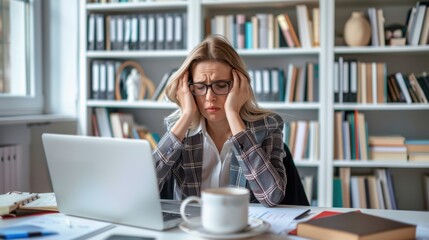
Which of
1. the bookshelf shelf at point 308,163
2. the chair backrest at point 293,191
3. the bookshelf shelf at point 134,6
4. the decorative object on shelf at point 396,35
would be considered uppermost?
the bookshelf shelf at point 134,6

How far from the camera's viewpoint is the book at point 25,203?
1.25 m

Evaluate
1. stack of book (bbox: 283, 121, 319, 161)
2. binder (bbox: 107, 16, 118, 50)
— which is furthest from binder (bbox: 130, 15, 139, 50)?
stack of book (bbox: 283, 121, 319, 161)

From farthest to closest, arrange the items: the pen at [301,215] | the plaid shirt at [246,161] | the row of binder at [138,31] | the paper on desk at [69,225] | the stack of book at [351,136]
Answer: the row of binder at [138,31] < the stack of book at [351,136] < the plaid shirt at [246,161] < the pen at [301,215] < the paper on desk at [69,225]

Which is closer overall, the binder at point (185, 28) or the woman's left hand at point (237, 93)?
the woman's left hand at point (237, 93)

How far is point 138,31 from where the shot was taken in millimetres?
3154

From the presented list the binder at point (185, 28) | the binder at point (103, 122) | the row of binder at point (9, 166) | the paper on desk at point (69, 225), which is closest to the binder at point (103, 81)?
the binder at point (103, 122)

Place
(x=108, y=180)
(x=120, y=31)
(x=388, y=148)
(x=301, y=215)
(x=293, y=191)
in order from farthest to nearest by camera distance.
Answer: (x=120, y=31)
(x=388, y=148)
(x=293, y=191)
(x=301, y=215)
(x=108, y=180)

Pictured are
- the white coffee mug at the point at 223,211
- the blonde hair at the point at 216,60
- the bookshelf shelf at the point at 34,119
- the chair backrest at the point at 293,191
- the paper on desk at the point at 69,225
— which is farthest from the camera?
the bookshelf shelf at the point at 34,119

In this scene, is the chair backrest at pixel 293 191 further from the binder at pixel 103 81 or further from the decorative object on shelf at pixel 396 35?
the binder at pixel 103 81

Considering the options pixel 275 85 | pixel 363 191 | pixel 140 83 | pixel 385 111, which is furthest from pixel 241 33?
pixel 363 191

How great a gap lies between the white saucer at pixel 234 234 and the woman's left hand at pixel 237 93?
0.63 metres

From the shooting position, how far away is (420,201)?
3102 mm

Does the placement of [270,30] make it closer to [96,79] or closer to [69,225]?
[96,79]

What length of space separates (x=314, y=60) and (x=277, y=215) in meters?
2.12
